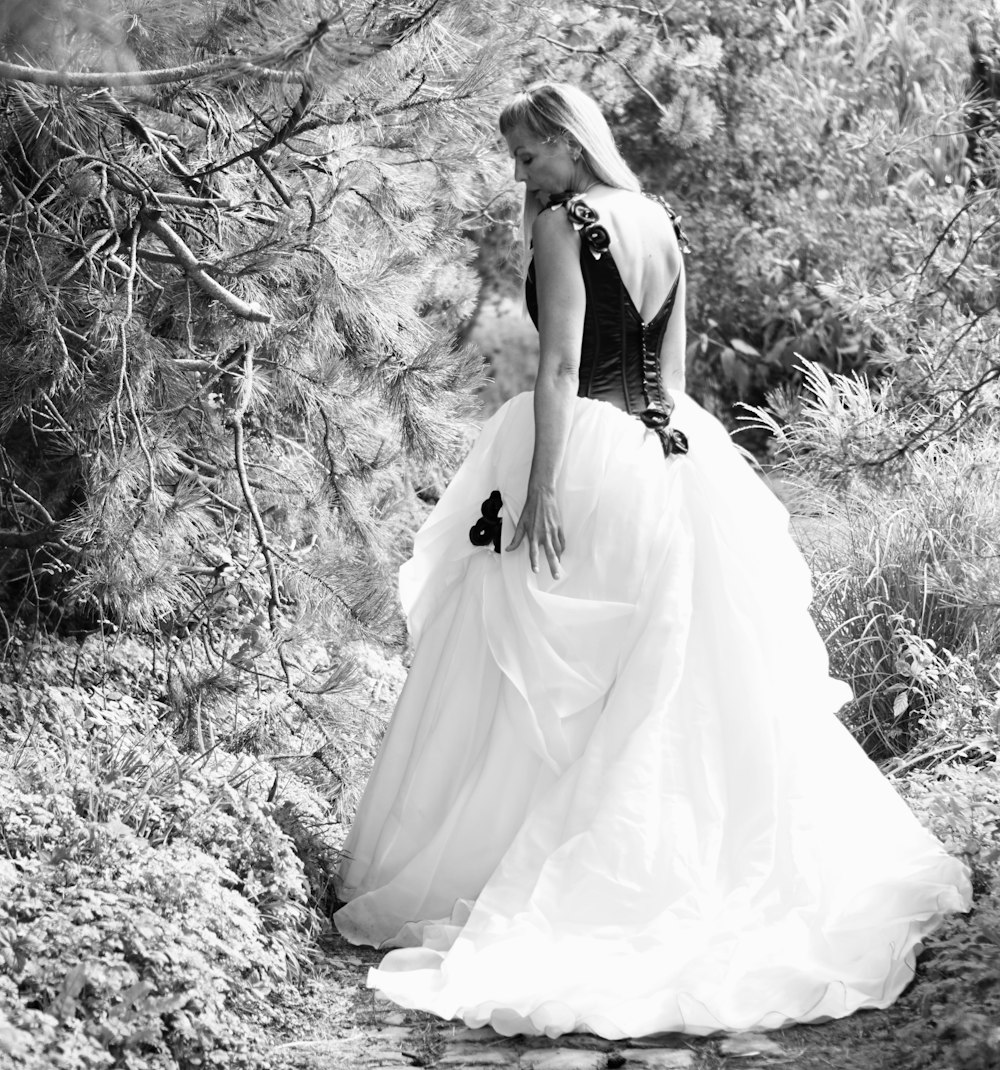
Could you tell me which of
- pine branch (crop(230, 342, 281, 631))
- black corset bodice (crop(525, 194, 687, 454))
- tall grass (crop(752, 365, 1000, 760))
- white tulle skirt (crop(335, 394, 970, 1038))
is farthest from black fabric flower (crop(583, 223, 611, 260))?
tall grass (crop(752, 365, 1000, 760))

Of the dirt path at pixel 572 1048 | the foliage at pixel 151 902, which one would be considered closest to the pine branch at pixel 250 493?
the foliage at pixel 151 902

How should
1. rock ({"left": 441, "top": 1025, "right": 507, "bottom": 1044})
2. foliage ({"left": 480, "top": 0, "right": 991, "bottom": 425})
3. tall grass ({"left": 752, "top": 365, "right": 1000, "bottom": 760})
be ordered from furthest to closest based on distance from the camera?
foliage ({"left": 480, "top": 0, "right": 991, "bottom": 425})
tall grass ({"left": 752, "top": 365, "right": 1000, "bottom": 760})
rock ({"left": 441, "top": 1025, "right": 507, "bottom": 1044})

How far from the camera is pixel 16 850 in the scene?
283 cm

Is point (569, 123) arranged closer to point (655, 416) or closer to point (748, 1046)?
point (655, 416)

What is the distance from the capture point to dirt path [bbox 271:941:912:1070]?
2451 mm

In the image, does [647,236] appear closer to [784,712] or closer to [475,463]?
[475,463]

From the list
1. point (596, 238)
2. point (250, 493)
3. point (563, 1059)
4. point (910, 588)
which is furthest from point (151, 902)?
point (910, 588)

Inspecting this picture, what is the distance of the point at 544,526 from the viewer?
301 cm

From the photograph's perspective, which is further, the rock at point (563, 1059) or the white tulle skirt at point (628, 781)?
the white tulle skirt at point (628, 781)

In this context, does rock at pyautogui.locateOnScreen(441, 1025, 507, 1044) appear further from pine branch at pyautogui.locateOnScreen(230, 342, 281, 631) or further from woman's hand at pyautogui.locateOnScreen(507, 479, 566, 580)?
pine branch at pyautogui.locateOnScreen(230, 342, 281, 631)

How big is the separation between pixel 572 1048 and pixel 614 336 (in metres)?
1.56

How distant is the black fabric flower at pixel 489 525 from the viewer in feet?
10.4

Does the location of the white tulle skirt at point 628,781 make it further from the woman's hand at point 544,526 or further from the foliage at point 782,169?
the foliage at point 782,169

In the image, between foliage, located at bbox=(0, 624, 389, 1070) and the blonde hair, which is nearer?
foliage, located at bbox=(0, 624, 389, 1070)
